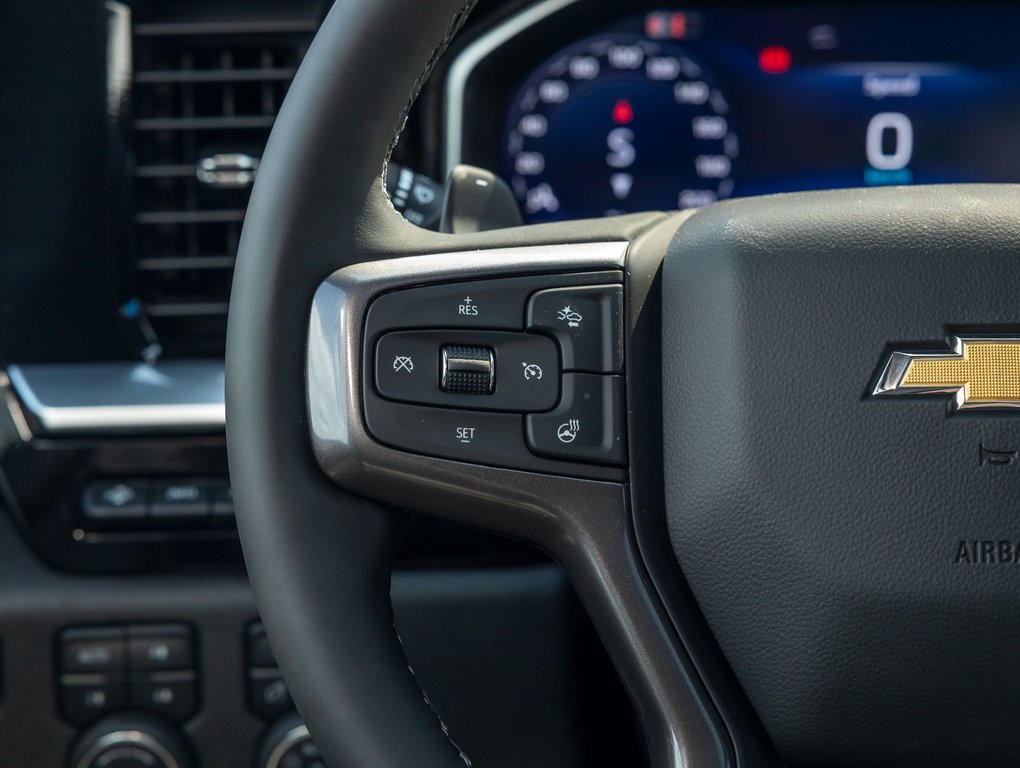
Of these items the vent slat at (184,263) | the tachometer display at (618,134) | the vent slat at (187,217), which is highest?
the tachometer display at (618,134)

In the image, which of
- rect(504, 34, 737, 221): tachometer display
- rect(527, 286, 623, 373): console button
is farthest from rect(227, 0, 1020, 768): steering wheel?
rect(504, 34, 737, 221): tachometer display

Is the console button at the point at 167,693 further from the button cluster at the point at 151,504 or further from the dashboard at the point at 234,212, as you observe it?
the button cluster at the point at 151,504

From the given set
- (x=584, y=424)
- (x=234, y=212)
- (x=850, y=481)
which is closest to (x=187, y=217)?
(x=234, y=212)

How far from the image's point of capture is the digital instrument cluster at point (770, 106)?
1.66 m

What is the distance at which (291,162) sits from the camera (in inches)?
31.0

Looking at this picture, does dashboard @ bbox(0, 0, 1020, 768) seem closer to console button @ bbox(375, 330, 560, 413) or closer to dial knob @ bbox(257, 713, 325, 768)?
dial knob @ bbox(257, 713, 325, 768)

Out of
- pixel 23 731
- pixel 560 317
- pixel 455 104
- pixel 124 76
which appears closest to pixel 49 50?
pixel 124 76

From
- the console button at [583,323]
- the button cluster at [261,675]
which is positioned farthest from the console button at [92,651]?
the console button at [583,323]

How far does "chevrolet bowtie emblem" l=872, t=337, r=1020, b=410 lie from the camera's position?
0.78 m

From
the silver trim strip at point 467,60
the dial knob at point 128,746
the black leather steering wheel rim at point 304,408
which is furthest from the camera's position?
the silver trim strip at point 467,60

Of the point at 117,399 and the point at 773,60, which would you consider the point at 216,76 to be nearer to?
the point at 117,399

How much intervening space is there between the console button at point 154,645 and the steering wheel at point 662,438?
42 centimetres

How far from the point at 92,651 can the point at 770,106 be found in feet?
3.30

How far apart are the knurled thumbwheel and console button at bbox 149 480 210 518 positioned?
1.42ft
